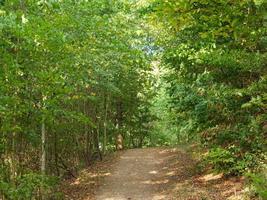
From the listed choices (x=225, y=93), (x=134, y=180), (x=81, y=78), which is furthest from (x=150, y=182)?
(x=225, y=93)

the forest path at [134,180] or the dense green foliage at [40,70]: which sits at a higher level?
the dense green foliage at [40,70]

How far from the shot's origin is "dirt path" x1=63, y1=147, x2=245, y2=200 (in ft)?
34.3

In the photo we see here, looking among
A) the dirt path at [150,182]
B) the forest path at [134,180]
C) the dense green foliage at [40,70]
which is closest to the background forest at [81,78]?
the dense green foliage at [40,70]

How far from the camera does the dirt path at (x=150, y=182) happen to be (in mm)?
10445

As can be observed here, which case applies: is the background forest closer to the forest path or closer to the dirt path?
the dirt path

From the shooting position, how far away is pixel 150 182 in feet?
42.3

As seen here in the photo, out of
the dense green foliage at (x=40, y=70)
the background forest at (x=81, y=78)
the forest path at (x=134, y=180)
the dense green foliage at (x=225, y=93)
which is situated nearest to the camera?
the dense green foliage at (x=40, y=70)

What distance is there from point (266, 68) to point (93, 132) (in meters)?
11.2

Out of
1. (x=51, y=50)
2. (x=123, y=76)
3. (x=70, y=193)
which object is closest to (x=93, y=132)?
(x=123, y=76)

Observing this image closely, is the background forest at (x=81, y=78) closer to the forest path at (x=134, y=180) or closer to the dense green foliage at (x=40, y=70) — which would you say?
the dense green foliage at (x=40, y=70)

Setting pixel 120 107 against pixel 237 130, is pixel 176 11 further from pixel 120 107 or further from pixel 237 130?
pixel 120 107

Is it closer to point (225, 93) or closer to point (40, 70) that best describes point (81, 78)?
point (40, 70)

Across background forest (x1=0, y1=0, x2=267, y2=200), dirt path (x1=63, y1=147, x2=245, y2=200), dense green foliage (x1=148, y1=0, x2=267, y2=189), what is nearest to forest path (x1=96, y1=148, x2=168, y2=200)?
dirt path (x1=63, y1=147, x2=245, y2=200)

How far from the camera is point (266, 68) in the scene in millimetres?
9586
